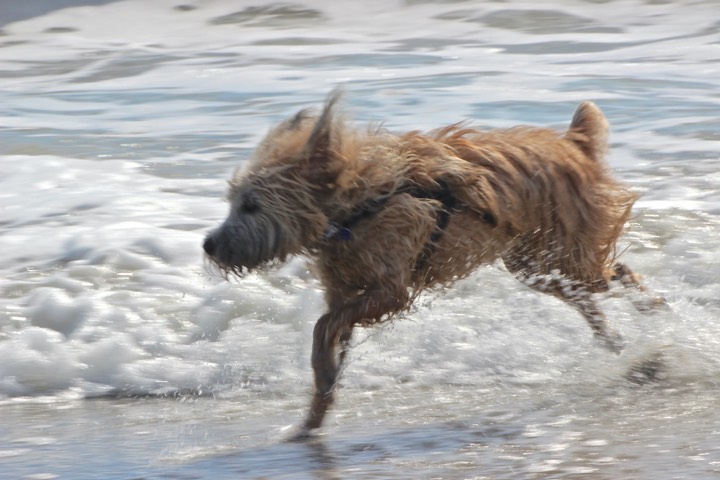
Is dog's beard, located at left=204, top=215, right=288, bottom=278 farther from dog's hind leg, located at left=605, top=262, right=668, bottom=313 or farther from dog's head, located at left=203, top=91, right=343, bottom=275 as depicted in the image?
dog's hind leg, located at left=605, top=262, right=668, bottom=313

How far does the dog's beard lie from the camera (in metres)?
4.58

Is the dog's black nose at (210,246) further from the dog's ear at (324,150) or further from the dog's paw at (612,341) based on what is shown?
the dog's paw at (612,341)

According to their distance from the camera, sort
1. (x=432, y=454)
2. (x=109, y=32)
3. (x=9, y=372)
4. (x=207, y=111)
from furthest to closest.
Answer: (x=109, y=32)
(x=207, y=111)
(x=9, y=372)
(x=432, y=454)

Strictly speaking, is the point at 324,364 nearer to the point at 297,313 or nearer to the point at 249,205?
the point at 249,205

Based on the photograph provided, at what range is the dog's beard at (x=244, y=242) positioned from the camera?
4578 millimetres

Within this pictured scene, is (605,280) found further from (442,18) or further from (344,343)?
(442,18)

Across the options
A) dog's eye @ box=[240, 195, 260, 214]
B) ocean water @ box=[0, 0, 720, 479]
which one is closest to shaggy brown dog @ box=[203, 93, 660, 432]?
dog's eye @ box=[240, 195, 260, 214]

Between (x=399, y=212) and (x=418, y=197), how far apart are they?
14 cm

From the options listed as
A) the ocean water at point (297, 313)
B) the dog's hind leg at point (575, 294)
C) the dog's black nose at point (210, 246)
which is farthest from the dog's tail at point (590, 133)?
the dog's black nose at point (210, 246)

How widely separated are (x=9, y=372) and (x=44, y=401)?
0.34 m

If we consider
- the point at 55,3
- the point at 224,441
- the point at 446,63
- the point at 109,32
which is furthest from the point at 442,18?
the point at 224,441

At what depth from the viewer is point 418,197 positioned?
15.8 ft

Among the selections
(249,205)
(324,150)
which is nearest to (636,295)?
(324,150)

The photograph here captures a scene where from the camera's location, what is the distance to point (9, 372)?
5.41m
